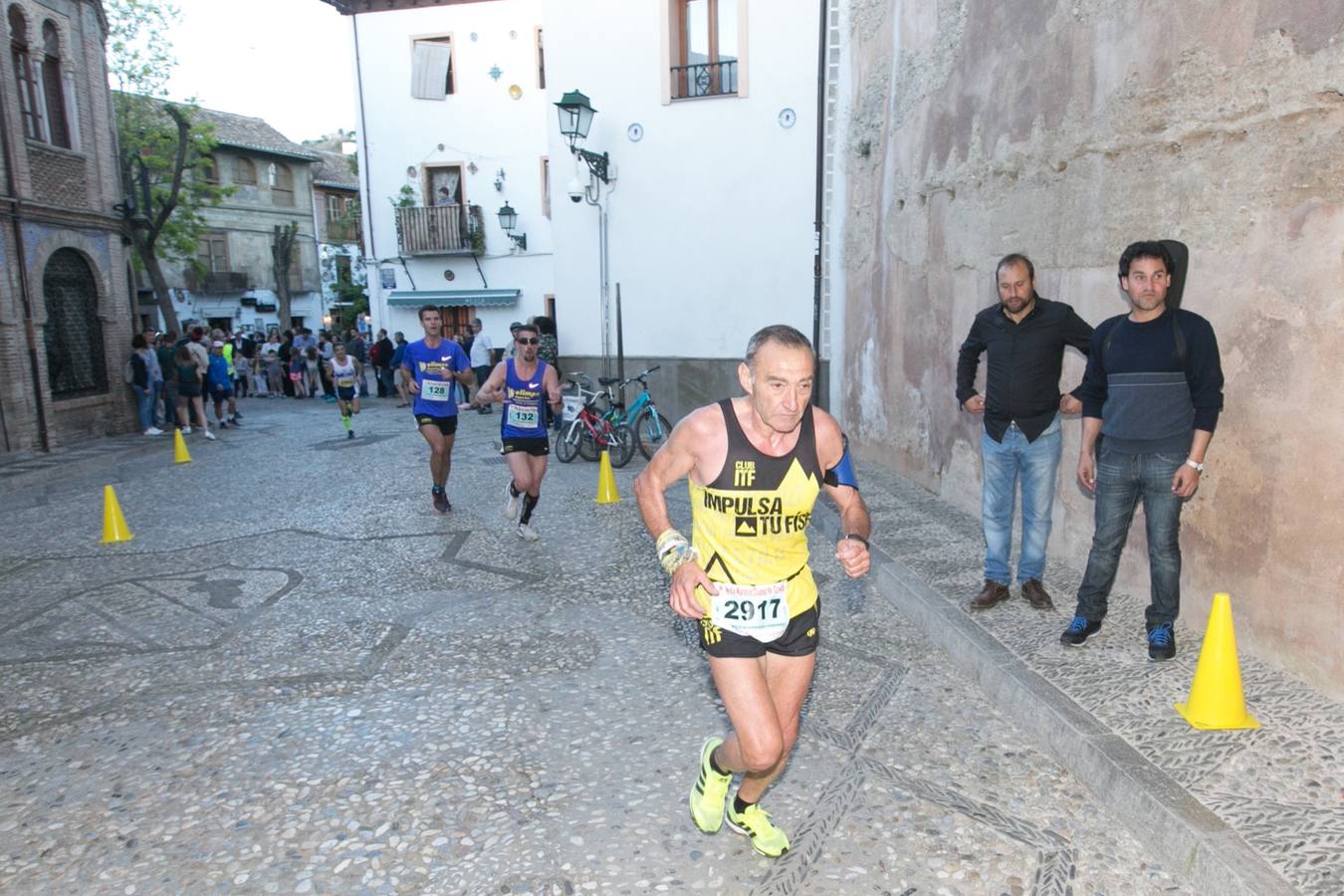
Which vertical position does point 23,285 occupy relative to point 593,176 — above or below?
below

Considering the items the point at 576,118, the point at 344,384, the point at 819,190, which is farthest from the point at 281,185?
the point at 819,190

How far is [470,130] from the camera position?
2656 centimetres

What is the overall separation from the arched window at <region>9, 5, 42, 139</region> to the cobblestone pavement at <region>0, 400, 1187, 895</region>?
10977 millimetres

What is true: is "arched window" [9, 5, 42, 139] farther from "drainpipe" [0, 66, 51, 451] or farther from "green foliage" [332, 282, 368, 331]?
"green foliage" [332, 282, 368, 331]

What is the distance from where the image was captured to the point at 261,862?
3.30 meters

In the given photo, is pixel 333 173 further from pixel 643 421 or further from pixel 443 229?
pixel 643 421

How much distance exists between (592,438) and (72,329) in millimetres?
10293

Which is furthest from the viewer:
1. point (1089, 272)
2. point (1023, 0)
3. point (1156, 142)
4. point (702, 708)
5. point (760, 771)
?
point (1023, 0)

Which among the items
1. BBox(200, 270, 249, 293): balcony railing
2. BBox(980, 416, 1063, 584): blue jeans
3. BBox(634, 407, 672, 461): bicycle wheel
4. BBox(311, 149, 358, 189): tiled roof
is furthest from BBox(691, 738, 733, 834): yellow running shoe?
BBox(311, 149, 358, 189): tiled roof

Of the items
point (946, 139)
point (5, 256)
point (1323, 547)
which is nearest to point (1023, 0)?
point (946, 139)

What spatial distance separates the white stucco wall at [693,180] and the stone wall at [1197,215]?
625 cm

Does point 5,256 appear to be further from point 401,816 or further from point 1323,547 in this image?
point 1323,547

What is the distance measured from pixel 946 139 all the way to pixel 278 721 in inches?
289

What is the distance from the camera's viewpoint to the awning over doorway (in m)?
27.0
